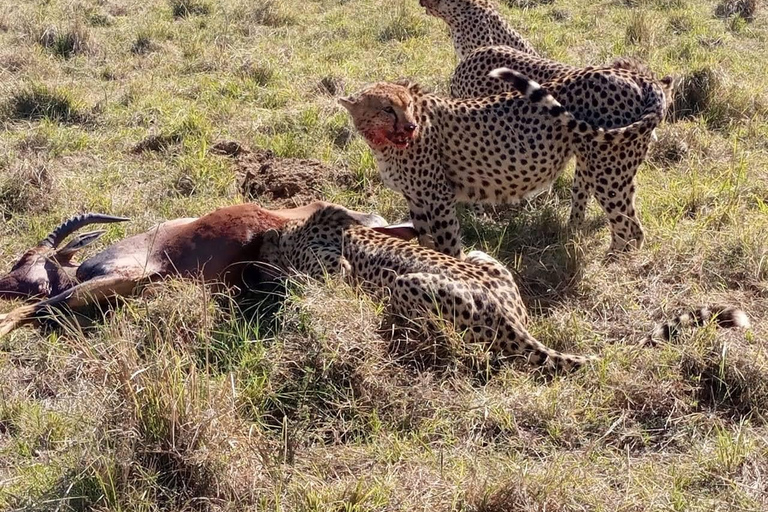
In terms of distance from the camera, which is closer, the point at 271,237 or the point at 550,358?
the point at 550,358

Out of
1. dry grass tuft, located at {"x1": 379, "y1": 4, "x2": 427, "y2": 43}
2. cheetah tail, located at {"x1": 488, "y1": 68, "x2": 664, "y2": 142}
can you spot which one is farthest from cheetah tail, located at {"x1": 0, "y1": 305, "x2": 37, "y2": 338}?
dry grass tuft, located at {"x1": 379, "y1": 4, "x2": 427, "y2": 43}

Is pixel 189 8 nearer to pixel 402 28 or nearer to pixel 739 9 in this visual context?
pixel 402 28

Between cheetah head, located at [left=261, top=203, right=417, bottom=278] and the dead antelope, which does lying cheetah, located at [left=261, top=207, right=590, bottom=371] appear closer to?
cheetah head, located at [left=261, top=203, right=417, bottom=278]

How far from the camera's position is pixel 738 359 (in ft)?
12.8

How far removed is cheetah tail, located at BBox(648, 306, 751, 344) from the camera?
13.7ft

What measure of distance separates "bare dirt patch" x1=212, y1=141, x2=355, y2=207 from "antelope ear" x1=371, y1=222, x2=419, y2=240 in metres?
0.93

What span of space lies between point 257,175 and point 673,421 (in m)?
3.44

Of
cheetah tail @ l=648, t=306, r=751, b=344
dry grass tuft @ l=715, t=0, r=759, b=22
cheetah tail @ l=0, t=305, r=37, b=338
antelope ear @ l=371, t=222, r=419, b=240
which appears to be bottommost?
cheetah tail @ l=0, t=305, r=37, b=338

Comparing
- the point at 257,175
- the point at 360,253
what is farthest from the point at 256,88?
the point at 360,253

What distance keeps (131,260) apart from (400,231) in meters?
1.51

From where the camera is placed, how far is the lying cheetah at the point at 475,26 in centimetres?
712

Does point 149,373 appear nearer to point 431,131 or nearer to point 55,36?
point 431,131

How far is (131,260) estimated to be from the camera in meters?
4.81

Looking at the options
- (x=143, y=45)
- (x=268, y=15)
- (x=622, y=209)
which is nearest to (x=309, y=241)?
(x=622, y=209)
